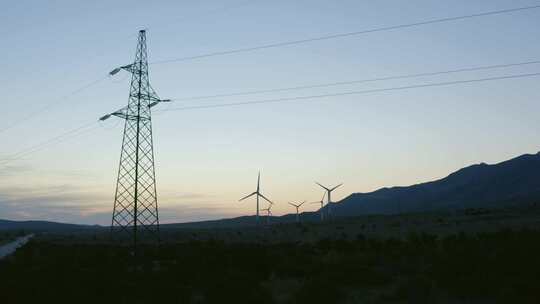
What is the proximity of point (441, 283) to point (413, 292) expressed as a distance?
9.22ft

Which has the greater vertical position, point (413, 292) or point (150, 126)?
point (150, 126)

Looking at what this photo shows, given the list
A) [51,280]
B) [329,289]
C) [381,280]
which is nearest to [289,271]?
[381,280]

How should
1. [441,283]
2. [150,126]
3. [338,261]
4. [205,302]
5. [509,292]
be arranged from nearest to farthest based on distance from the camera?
[509,292] → [205,302] → [441,283] → [338,261] → [150,126]

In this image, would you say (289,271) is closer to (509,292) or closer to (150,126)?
(509,292)

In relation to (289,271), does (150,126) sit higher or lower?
higher

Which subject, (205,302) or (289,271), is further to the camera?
(289,271)

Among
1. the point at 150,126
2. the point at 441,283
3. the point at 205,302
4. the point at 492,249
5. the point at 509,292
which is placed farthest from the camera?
the point at 150,126

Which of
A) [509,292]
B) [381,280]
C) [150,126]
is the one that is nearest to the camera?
[509,292]

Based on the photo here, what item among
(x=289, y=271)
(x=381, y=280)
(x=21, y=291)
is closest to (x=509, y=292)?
(x=381, y=280)

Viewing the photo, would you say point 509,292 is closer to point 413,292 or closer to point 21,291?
point 413,292

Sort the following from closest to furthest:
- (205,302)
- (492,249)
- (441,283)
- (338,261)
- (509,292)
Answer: (509,292) → (205,302) → (441,283) → (492,249) → (338,261)

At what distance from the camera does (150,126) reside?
192ft

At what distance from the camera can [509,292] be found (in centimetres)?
2223

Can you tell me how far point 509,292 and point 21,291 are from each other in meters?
19.3
